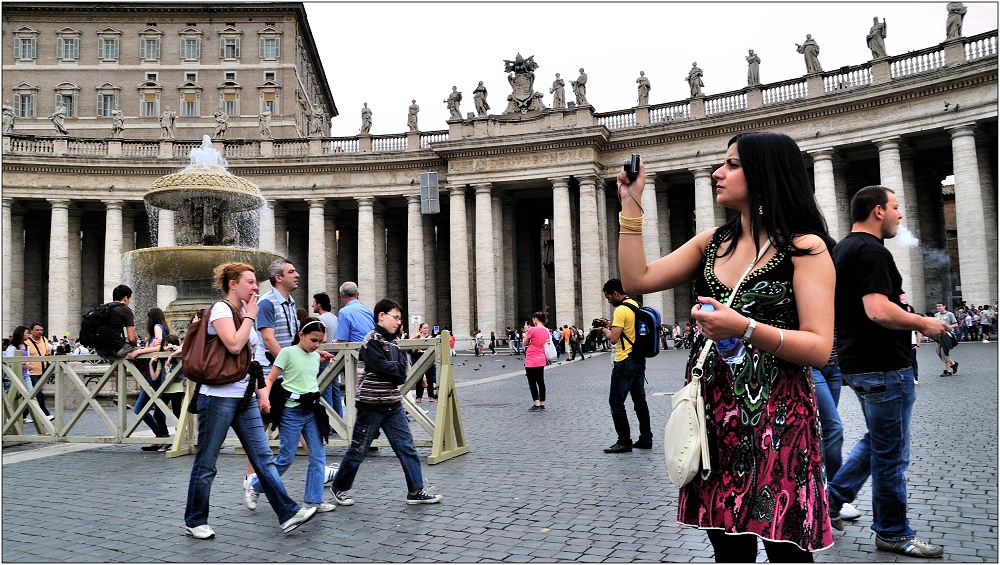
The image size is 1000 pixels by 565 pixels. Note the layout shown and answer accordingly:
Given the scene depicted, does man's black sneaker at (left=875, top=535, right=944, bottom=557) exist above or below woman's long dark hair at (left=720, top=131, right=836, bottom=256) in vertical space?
below

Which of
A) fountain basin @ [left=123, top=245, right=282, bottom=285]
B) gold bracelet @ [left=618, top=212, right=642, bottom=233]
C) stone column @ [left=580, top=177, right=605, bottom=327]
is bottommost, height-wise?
gold bracelet @ [left=618, top=212, right=642, bottom=233]

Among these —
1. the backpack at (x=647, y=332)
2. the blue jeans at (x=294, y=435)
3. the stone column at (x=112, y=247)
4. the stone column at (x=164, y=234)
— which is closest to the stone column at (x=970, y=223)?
the backpack at (x=647, y=332)

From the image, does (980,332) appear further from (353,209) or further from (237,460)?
(353,209)

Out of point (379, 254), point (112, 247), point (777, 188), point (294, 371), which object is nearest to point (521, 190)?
point (379, 254)

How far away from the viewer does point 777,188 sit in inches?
108

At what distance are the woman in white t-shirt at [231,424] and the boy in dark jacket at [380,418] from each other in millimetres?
652

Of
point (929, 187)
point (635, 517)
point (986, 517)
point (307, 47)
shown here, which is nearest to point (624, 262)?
point (635, 517)

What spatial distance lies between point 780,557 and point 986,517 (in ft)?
12.0

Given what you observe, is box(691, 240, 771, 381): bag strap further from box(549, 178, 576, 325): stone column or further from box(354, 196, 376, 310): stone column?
box(354, 196, 376, 310): stone column

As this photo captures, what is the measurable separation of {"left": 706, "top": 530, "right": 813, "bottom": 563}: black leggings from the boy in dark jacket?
3849 millimetres

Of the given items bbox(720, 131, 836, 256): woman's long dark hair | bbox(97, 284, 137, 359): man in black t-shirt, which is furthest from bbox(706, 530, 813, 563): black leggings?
bbox(97, 284, 137, 359): man in black t-shirt

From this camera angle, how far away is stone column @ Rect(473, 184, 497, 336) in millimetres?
36688

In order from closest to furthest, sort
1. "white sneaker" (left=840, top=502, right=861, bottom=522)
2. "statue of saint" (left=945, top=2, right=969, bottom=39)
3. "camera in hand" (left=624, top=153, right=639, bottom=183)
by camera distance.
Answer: "camera in hand" (left=624, top=153, right=639, bottom=183), "white sneaker" (left=840, top=502, right=861, bottom=522), "statue of saint" (left=945, top=2, right=969, bottom=39)

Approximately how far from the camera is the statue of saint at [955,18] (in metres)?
29.2
